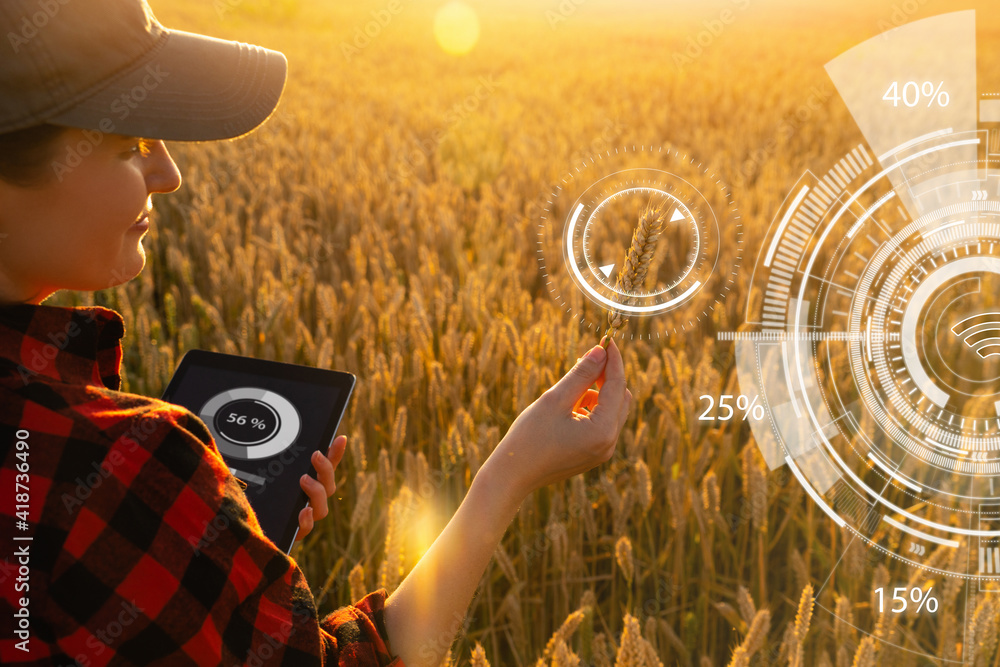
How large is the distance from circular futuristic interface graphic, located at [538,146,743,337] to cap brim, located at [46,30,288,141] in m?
1.15

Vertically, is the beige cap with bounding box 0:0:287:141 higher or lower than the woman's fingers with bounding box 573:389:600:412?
higher

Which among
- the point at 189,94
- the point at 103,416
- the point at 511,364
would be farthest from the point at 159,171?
the point at 511,364

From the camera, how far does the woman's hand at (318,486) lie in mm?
1139

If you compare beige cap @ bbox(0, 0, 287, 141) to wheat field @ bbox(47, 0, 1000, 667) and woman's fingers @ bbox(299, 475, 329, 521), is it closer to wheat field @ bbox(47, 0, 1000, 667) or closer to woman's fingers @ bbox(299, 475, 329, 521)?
woman's fingers @ bbox(299, 475, 329, 521)

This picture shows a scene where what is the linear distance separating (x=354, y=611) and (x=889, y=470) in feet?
4.05

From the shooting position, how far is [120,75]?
0.72m

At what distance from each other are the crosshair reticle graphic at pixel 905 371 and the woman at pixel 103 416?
1064mm

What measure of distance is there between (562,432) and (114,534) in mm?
538

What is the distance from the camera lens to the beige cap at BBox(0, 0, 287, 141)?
641 mm

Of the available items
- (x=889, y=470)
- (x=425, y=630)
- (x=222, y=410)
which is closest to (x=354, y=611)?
(x=425, y=630)

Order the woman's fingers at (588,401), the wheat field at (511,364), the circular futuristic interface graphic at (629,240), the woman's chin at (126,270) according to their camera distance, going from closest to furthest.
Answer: the woman's chin at (126,270)
the woman's fingers at (588,401)
the wheat field at (511,364)
the circular futuristic interface graphic at (629,240)

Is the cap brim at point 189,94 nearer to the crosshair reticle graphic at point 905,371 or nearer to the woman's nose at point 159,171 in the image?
the woman's nose at point 159,171

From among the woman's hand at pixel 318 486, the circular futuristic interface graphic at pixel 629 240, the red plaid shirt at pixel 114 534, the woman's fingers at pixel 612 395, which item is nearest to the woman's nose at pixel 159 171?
the red plaid shirt at pixel 114 534

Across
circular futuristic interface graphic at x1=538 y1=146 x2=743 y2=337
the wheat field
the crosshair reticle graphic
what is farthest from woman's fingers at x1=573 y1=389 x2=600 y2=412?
circular futuristic interface graphic at x1=538 y1=146 x2=743 y2=337
